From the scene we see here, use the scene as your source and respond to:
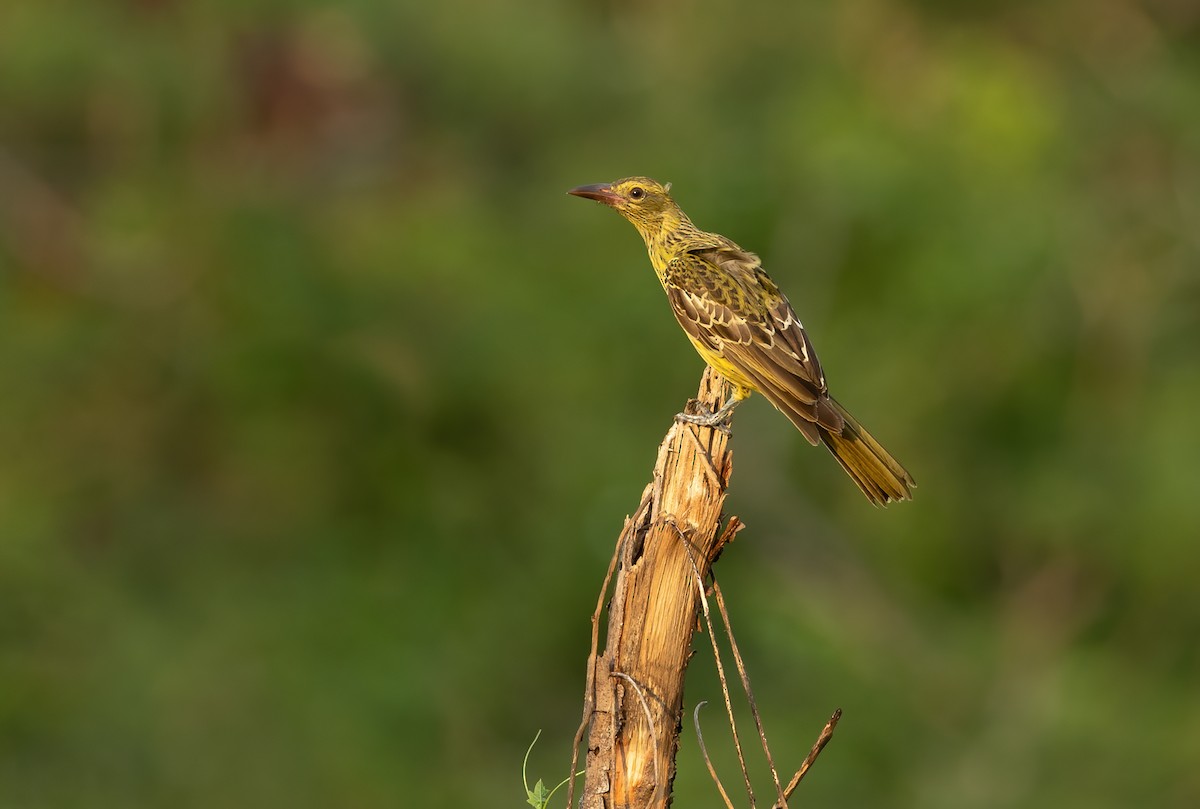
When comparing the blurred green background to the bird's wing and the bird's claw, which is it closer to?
the bird's wing

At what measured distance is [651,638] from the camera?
2.97m

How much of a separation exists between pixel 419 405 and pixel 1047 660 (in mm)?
4659

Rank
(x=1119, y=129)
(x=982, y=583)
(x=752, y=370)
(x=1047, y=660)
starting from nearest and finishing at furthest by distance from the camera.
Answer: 1. (x=752, y=370)
2. (x=1047, y=660)
3. (x=982, y=583)
4. (x=1119, y=129)

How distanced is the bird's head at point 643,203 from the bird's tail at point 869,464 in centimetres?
121

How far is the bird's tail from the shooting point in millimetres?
4387

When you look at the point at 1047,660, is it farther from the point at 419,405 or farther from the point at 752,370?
the point at 752,370

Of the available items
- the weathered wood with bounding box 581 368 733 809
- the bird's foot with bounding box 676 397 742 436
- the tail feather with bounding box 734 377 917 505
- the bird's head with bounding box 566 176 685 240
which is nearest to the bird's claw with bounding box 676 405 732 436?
the bird's foot with bounding box 676 397 742 436

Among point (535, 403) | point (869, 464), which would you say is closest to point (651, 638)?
point (869, 464)

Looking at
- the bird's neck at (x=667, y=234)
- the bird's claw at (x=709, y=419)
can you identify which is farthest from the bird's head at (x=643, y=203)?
the bird's claw at (x=709, y=419)

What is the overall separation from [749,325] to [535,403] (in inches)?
264

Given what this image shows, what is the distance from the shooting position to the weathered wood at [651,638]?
2859 mm

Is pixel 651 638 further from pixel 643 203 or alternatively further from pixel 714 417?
pixel 643 203

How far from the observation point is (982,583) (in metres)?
10.9

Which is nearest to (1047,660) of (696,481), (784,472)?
(784,472)
